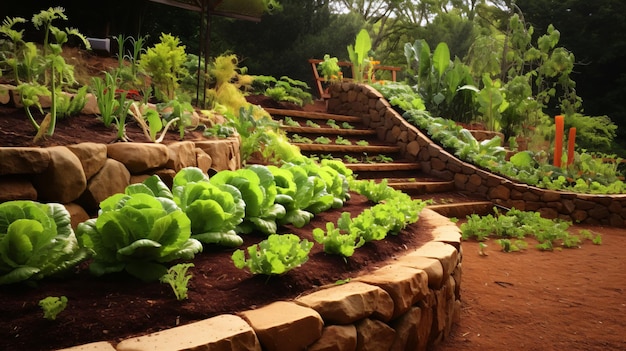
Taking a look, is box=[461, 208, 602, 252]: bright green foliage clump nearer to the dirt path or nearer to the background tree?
the dirt path

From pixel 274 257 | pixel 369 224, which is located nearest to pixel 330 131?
pixel 369 224

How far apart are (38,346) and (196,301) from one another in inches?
18.8

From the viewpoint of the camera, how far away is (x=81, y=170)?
1.98 metres

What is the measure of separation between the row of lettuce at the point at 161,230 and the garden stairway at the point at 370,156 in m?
3.07

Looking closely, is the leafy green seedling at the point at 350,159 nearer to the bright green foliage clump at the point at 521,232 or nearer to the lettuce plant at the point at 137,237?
the bright green foliage clump at the point at 521,232

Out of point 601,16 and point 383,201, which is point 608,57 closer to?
point 601,16

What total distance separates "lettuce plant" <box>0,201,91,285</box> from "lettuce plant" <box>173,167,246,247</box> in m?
0.44

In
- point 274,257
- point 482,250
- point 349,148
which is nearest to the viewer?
point 274,257

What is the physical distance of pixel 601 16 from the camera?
12773 mm

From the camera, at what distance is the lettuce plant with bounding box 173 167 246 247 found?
1945 mm

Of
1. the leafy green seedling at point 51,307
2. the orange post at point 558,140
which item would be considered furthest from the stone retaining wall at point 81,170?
the orange post at point 558,140

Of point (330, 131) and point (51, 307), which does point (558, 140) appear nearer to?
point (330, 131)

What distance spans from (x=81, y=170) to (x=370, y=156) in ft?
16.1

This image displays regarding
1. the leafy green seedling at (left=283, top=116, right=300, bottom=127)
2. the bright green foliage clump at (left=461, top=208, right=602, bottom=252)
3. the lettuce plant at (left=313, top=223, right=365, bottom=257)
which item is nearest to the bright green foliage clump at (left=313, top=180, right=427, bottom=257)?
the lettuce plant at (left=313, top=223, right=365, bottom=257)
